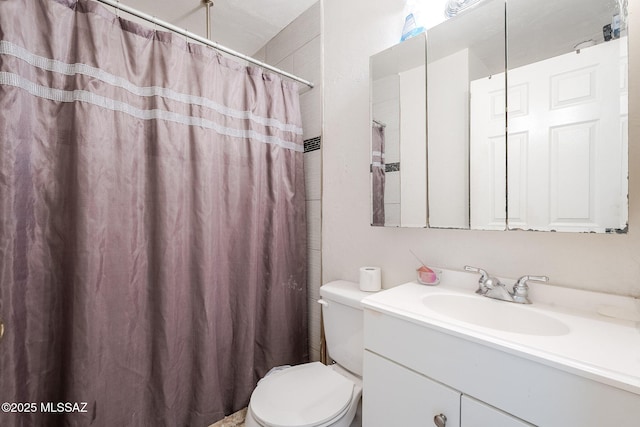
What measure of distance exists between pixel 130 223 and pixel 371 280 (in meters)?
1.05

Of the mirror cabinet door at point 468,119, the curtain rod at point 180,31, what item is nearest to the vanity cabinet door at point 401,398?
the mirror cabinet door at point 468,119

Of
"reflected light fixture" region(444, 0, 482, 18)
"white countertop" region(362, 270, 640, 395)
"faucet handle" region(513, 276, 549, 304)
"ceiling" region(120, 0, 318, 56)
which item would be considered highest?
"ceiling" region(120, 0, 318, 56)

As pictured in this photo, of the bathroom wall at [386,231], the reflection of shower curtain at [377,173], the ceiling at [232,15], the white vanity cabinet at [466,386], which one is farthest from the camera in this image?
the ceiling at [232,15]

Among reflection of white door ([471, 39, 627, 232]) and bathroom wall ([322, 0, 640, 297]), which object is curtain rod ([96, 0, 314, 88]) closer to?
bathroom wall ([322, 0, 640, 297])

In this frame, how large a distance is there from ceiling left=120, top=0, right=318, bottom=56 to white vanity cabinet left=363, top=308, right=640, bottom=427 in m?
1.74

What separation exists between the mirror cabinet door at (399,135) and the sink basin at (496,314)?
1.03ft

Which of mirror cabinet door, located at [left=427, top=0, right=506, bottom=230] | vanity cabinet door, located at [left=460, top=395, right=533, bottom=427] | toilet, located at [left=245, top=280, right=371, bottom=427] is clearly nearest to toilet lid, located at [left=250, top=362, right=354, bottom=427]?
toilet, located at [left=245, top=280, right=371, bottom=427]

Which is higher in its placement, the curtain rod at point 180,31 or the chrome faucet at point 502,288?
the curtain rod at point 180,31

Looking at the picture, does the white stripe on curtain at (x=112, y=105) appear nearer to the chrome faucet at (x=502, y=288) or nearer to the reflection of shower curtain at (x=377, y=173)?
the reflection of shower curtain at (x=377, y=173)

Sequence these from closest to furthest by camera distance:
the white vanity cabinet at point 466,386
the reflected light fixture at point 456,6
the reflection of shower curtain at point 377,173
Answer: the white vanity cabinet at point 466,386
the reflected light fixture at point 456,6
the reflection of shower curtain at point 377,173

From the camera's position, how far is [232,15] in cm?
167

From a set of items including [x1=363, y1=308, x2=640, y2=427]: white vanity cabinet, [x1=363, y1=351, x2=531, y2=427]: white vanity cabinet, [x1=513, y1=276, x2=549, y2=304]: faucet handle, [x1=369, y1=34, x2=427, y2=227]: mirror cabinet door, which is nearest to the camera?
[x1=363, y1=308, x2=640, y2=427]: white vanity cabinet

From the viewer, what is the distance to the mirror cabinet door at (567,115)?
75 cm

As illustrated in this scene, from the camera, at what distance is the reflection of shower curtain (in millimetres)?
1282
